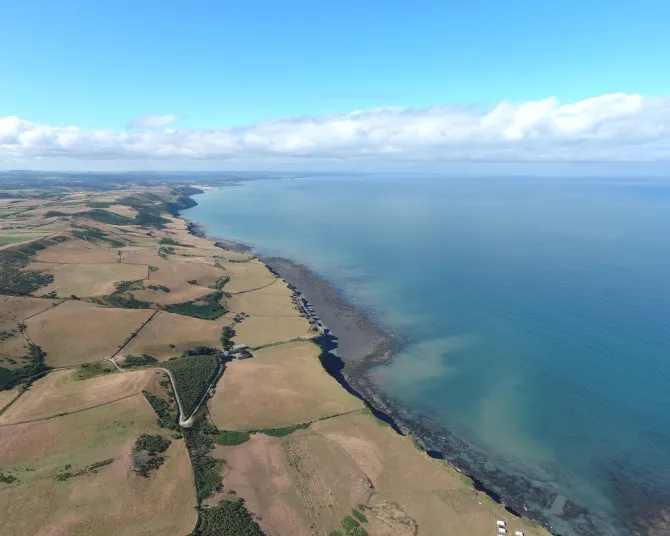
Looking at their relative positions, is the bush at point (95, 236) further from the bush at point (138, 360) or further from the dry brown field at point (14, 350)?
the bush at point (138, 360)

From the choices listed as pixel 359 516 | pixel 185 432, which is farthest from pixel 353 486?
pixel 185 432

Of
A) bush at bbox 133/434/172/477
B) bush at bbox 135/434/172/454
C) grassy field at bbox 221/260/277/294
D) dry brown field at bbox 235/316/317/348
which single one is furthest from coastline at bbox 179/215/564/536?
bush at bbox 133/434/172/477

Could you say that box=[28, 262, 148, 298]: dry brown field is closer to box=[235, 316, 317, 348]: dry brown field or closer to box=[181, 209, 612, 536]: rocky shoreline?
box=[235, 316, 317, 348]: dry brown field

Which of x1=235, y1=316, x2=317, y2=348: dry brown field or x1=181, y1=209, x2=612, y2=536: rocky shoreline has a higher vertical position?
x1=235, y1=316, x2=317, y2=348: dry brown field

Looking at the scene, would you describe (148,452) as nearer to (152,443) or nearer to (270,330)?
Answer: (152,443)

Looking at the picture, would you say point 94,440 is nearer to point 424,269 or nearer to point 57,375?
point 57,375

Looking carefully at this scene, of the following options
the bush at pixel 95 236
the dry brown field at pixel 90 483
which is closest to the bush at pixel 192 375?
the dry brown field at pixel 90 483
